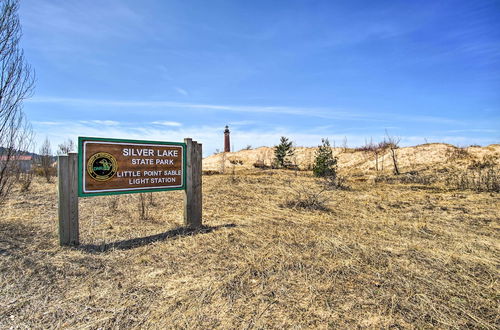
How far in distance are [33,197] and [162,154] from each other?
259 inches

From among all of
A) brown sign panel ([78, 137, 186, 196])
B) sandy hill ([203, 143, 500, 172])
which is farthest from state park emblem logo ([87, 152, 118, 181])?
sandy hill ([203, 143, 500, 172])

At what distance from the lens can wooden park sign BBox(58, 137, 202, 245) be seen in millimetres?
4609

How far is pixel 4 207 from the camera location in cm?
749

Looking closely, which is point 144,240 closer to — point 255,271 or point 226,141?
point 255,271

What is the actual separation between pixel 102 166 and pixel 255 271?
307 centimetres

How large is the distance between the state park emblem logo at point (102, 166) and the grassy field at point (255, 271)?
112 cm

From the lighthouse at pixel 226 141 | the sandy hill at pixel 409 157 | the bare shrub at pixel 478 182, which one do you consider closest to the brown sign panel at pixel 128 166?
the bare shrub at pixel 478 182

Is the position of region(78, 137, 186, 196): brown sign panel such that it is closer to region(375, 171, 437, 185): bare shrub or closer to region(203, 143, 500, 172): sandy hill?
region(375, 171, 437, 185): bare shrub

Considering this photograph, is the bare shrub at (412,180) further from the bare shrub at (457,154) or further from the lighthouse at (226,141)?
the lighthouse at (226,141)

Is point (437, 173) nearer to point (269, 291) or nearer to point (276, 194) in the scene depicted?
point (276, 194)

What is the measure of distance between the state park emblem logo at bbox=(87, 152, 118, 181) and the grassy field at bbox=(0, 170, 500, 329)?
1.12 m

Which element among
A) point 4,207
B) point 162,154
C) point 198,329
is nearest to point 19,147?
point 4,207

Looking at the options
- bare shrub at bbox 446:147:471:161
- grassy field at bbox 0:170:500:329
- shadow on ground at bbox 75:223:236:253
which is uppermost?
bare shrub at bbox 446:147:471:161

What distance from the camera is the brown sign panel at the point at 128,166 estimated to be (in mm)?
4695
